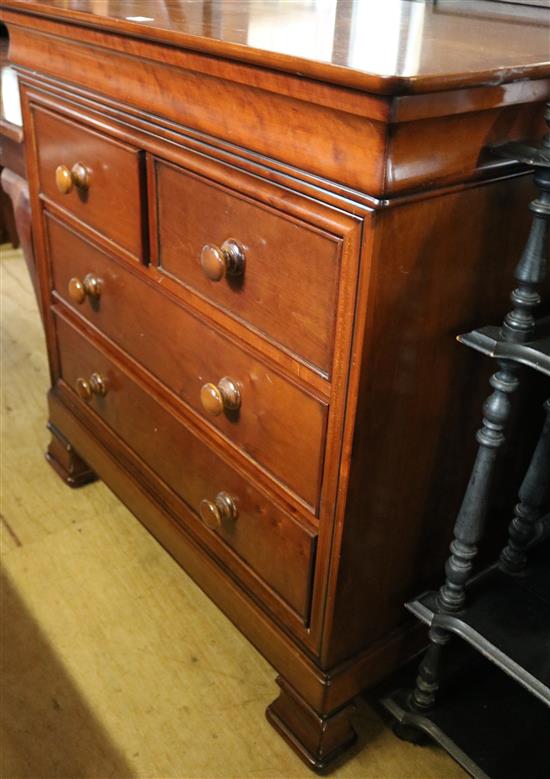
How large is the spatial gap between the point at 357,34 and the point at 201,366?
1.45 ft

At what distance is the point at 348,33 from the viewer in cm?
83

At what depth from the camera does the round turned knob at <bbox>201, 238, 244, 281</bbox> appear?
87 centimetres

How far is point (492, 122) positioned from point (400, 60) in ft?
0.36

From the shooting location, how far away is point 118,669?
1223 millimetres

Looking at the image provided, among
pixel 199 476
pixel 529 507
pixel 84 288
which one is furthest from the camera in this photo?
pixel 84 288

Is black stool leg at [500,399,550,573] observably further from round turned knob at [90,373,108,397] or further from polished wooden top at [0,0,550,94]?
round turned knob at [90,373,108,397]

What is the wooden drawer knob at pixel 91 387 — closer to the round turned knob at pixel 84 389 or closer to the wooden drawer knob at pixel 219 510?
the round turned knob at pixel 84 389

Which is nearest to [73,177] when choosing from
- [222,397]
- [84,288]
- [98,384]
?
[84,288]

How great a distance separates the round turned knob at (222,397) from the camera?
964 mm

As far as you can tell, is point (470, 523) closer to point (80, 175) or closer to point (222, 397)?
point (222, 397)

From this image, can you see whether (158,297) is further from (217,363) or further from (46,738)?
(46,738)

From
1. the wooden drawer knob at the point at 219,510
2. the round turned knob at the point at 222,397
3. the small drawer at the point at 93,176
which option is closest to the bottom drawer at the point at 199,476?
the wooden drawer knob at the point at 219,510

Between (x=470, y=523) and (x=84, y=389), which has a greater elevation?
(x=470, y=523)

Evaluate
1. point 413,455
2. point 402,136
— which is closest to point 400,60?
point 402,136
